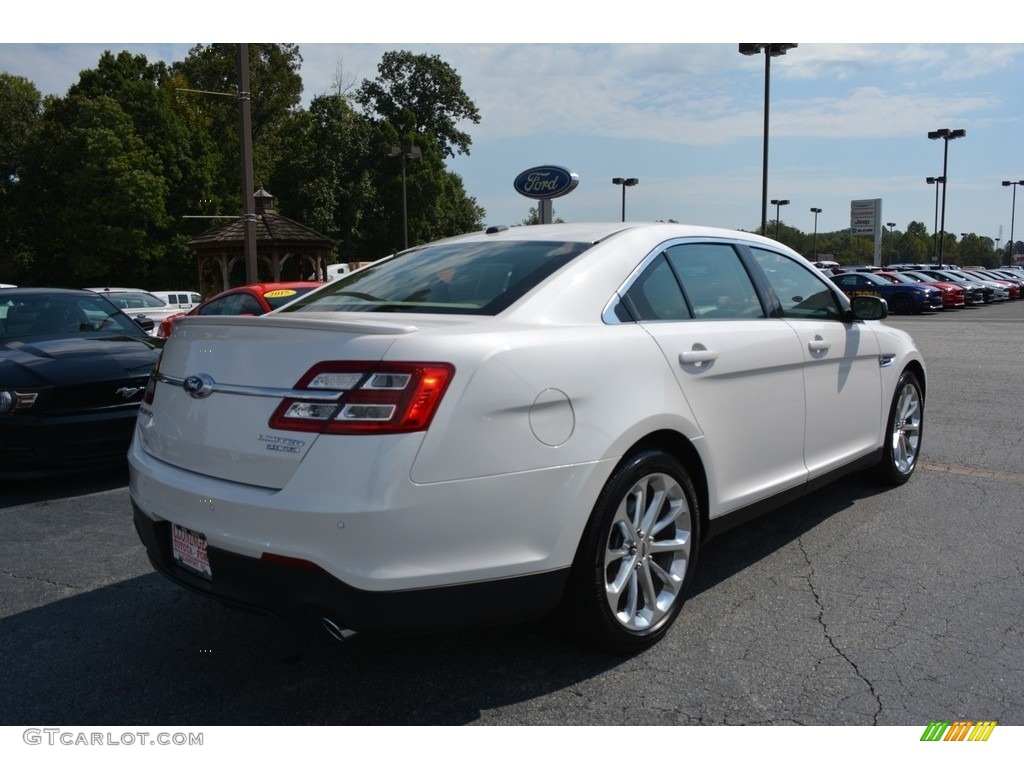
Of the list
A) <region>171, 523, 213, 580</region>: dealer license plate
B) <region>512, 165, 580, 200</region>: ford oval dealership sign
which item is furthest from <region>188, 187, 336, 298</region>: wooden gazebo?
<region>171, 523, 213, 580</region>: dealer license plate

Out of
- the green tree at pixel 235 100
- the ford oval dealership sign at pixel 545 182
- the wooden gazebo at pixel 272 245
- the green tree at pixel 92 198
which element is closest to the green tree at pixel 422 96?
the green tree at pixel 235 100

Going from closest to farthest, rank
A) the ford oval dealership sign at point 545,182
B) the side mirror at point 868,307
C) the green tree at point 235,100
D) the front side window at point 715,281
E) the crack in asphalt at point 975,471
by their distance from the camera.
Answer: the front side window at point 715,281
the side mirror at point 868,307
the crack in asphalt at point 975,471
the ford oval dealership sign at point 545,182
the green tree at point 235,100

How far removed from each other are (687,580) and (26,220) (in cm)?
5376

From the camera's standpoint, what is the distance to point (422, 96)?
6538cm

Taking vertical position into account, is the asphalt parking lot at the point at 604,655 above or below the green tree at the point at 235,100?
below

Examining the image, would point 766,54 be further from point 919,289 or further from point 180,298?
point 180,298

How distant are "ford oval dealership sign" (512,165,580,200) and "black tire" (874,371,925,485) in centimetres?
804

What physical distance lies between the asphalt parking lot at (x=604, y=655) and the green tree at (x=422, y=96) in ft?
206

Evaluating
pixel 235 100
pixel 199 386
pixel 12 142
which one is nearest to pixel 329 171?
pixel 235 100

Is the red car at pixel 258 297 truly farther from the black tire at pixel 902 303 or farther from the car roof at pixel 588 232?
the black tire at pixel 902 303

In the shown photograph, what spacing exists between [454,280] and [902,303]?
99.3ft

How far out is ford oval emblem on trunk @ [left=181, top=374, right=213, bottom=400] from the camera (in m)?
2.97

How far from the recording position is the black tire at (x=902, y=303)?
3017 centimetres

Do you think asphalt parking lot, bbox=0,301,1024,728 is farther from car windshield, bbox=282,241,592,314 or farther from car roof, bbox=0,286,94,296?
car roof, bbox=0,286,94,296
